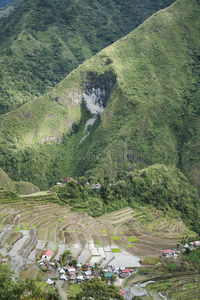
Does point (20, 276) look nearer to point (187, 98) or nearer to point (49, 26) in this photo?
point (187, 98)

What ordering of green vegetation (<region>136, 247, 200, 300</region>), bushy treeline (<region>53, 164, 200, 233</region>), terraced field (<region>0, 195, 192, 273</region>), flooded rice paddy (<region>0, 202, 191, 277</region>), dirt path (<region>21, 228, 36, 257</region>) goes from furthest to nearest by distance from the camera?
bushy treeline (<region>53, 164, 200, 233</region>) < terraced field (<region>0, 195, 192, 273</region>) < flooded rice paddy (<region>0, 202, 191, 277</region>) < dirt path (<region>21, 228, 36, 257</region>) < green vegetation (<region>136, 247, 200, 300</region>)

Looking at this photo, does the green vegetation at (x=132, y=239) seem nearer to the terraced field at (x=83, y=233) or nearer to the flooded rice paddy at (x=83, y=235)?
the terraced field at (x=83, y=233)

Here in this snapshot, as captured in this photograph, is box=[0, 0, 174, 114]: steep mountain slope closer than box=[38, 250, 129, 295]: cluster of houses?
No

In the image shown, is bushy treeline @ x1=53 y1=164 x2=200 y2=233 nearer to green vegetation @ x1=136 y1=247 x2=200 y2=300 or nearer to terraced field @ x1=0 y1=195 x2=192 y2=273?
terraced field @ x1=0 y1=195 x2=192 y2=273

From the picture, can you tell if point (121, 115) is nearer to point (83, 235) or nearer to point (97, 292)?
point (83, 235)

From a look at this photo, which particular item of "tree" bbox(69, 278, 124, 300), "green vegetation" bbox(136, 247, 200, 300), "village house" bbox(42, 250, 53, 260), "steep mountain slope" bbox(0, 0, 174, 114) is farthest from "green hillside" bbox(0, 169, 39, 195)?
"tree" bbox(69, 278, 124, 300)

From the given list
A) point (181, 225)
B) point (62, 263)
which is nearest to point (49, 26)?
point (181, 225)
